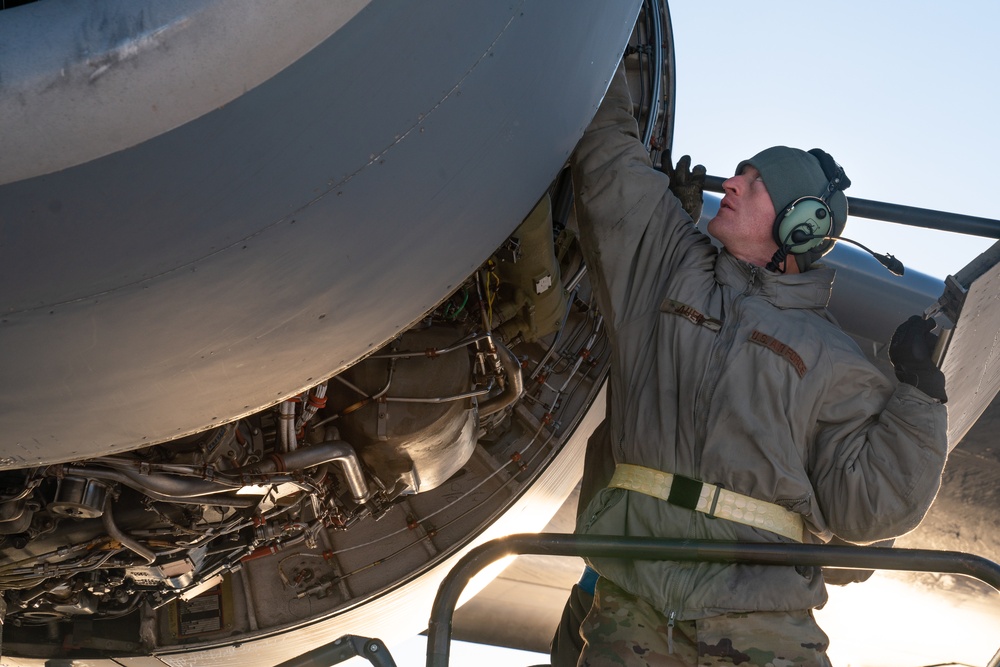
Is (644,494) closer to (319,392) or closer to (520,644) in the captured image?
(319,392)

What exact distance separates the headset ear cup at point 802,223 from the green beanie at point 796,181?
5 cm

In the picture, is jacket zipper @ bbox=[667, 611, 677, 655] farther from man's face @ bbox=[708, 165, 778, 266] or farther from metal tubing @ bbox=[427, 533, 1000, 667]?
man's face @ bbox=[708, 165, 778, 266]

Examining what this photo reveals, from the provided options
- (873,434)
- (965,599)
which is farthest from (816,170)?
(965,599)

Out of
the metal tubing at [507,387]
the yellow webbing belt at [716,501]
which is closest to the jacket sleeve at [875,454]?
the yellow webbing belt at [716,501]

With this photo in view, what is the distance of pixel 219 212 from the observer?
7.32 ft

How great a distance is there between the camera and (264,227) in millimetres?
2283

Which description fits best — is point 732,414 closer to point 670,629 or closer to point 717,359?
point 717,359

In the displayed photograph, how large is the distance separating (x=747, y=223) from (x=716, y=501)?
944 millimetres

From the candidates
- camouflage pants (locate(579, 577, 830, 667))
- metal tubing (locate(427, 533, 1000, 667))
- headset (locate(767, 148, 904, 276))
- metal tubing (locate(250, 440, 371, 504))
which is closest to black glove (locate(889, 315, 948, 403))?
headset (locate(767, 148, 904, 276))

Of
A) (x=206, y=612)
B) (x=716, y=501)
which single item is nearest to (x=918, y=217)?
(x=716, y=501)

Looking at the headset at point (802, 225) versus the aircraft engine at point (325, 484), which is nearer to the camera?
the aircraft engine at point (325, 484)

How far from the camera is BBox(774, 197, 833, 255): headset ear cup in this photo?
3.54 m

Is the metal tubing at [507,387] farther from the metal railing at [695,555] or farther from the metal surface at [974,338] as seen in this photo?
the metal surface at [974,338]

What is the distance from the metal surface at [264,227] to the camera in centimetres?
216
